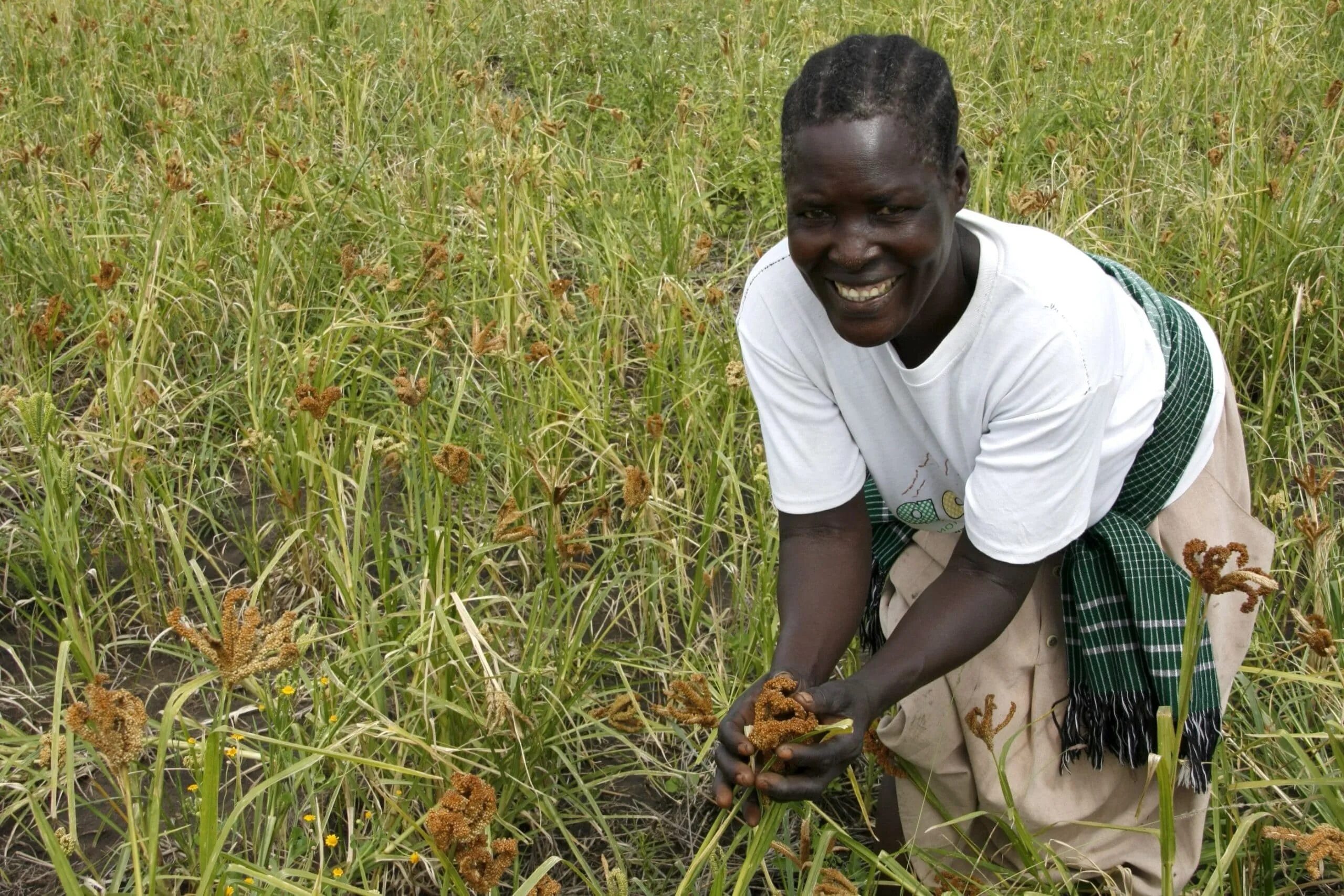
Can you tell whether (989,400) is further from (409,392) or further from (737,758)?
(409,392)

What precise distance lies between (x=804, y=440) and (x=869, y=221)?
37cm

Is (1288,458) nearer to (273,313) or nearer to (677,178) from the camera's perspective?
(677,178)

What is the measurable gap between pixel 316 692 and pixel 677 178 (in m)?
1.82

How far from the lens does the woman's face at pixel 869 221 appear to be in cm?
145

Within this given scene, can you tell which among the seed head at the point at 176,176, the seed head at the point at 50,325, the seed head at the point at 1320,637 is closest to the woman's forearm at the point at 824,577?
the seed head at the point at 1320,637

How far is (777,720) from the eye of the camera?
132 cm

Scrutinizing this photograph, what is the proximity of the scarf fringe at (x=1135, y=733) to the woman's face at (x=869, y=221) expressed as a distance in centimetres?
59

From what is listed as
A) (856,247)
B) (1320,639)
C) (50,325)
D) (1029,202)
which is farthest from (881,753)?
(50,325)

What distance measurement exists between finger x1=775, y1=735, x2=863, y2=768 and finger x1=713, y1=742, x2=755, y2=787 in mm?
41

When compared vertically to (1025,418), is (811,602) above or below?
below

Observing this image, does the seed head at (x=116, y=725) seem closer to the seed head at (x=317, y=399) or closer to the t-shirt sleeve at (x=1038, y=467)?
the seed head at (x=317, y=399)

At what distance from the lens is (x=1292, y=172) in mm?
3188

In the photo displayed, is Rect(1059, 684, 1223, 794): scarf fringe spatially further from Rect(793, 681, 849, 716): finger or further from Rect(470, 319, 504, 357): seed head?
Rect(470, 319, 504, 357): seed head

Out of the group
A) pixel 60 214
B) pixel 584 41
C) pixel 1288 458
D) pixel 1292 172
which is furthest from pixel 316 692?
pixel 584 41
